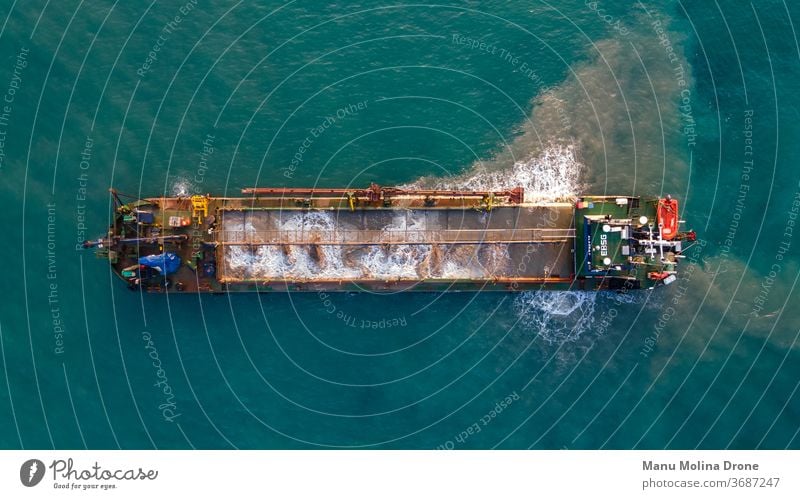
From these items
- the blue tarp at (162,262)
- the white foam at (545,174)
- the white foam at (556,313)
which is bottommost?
the white foam at (556,313)

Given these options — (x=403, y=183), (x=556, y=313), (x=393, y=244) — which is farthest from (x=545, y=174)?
(x=393, y=244)

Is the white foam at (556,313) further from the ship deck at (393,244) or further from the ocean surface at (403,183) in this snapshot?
the ship deck at (393,244)

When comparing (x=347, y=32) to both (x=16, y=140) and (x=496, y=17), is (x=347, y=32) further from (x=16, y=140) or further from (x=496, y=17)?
(x=16, y=140)

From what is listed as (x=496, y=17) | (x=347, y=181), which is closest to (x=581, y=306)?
(x=347, y=181)

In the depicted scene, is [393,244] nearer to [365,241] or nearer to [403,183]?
[365,241]
